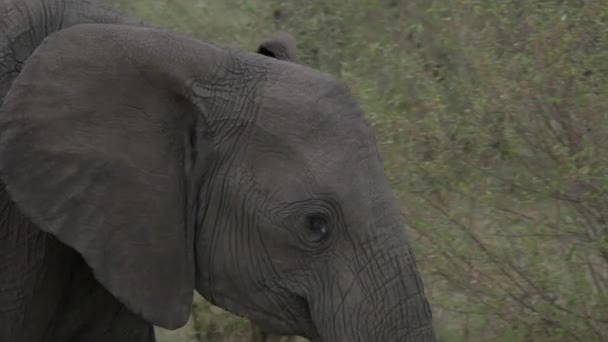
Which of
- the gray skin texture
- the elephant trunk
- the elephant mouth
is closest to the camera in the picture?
the elephant trunk

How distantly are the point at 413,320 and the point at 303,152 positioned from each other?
38cm

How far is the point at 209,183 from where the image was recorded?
9.73 feet

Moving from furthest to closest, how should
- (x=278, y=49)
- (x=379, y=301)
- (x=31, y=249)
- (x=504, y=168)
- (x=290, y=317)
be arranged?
(x=504, y=168) < (x=278, y=49) < (x=31, y=249) < (x=290, y=317) < (x=379, y=301)

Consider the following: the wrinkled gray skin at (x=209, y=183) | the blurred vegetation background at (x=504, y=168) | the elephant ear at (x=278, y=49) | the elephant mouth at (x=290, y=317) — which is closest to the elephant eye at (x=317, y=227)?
the wrinkled gray skin at (x=209, y=183)

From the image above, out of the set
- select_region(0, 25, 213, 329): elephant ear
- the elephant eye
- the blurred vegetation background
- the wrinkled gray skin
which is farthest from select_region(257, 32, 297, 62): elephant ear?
the blurred vegetation background

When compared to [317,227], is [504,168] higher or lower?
lower

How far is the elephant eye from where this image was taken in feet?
9.33

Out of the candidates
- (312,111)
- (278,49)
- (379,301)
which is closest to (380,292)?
(379,301)

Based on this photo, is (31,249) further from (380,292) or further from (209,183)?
(380,292)

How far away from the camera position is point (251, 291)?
2.96 meters

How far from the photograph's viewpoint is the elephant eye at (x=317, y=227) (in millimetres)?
2844

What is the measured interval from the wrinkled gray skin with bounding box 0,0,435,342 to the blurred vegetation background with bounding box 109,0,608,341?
1.67m

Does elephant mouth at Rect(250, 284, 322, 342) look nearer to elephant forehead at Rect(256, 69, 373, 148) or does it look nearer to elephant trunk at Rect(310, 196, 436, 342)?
elephant trunk at Rect(310, 196, 436, 342)

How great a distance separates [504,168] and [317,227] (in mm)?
1959
